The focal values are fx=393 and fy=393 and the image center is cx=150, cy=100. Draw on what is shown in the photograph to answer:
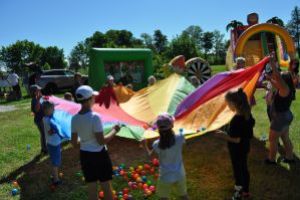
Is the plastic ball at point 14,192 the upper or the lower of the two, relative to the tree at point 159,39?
lower

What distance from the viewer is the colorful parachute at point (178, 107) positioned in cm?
640

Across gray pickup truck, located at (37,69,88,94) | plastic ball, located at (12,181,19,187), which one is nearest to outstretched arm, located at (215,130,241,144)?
plastic ball, located at (12,181,19,187)

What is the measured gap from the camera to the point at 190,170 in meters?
6.49

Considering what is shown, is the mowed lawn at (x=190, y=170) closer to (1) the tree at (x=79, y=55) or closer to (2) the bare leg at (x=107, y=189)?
(2) the bare leg at (x=107, y=189)

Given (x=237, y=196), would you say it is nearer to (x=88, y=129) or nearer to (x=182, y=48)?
(x=88, y=129)

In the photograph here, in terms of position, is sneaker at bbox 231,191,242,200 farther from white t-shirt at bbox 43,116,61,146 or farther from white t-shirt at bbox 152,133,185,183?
white t-shirt at bbox 43,116,61,146

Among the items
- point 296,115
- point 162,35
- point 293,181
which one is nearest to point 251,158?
point 293,181

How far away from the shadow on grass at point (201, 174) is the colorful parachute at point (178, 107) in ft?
1.98

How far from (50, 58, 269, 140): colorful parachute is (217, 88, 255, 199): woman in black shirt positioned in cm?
79

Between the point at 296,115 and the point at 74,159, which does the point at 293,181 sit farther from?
the point at 296,115

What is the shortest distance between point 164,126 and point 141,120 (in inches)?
174

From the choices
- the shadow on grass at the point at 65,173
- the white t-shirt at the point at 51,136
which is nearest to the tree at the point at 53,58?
the shadow on grass at the point at 65,173

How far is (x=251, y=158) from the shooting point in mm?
6789

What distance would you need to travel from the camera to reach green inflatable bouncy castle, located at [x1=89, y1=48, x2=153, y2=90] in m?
15.4
